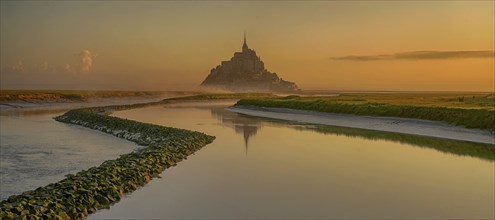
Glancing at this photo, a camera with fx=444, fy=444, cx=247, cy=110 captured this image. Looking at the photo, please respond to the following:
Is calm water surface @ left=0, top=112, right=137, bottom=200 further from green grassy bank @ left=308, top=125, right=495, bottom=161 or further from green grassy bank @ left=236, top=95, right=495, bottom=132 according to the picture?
green grassy bank @ left=236, top=95, right=495, bottom=132

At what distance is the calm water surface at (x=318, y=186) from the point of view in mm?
13852

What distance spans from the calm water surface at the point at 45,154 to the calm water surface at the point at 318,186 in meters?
5.01

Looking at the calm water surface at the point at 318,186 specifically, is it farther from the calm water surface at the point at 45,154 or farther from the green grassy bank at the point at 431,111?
the green grassy bank at the point at 431,111

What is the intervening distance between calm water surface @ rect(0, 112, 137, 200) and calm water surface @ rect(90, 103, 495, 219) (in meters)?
5.01

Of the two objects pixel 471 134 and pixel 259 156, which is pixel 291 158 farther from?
pixel 471 134

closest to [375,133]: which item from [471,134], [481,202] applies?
[471,134]

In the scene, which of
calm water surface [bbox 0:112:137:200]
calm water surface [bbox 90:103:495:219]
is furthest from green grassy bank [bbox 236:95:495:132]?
calm water surface [bbox 0:112:137:200]

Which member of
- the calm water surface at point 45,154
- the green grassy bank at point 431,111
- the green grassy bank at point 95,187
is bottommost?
the calm water surface at point 45,154

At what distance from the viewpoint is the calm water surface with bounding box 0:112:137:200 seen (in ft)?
63.3

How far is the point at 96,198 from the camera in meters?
15.4

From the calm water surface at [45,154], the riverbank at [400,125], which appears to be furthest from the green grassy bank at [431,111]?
the calm water surface at [45,154]

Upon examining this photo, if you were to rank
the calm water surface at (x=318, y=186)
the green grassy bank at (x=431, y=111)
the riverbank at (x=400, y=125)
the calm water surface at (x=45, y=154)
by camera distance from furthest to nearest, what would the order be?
the green grassy bank at (x=431, y=111), the riverbank at (x=400, y=125), the calm water surface at (x=45, y=154), the calm water surface at (x=318, y=186)

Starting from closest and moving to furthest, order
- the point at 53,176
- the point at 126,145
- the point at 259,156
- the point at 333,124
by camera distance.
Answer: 1. the point at 53,176
2. the point at 259,156
3. the point at 126,145
4. the point at 333,124

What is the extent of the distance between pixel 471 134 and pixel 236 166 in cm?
2212
